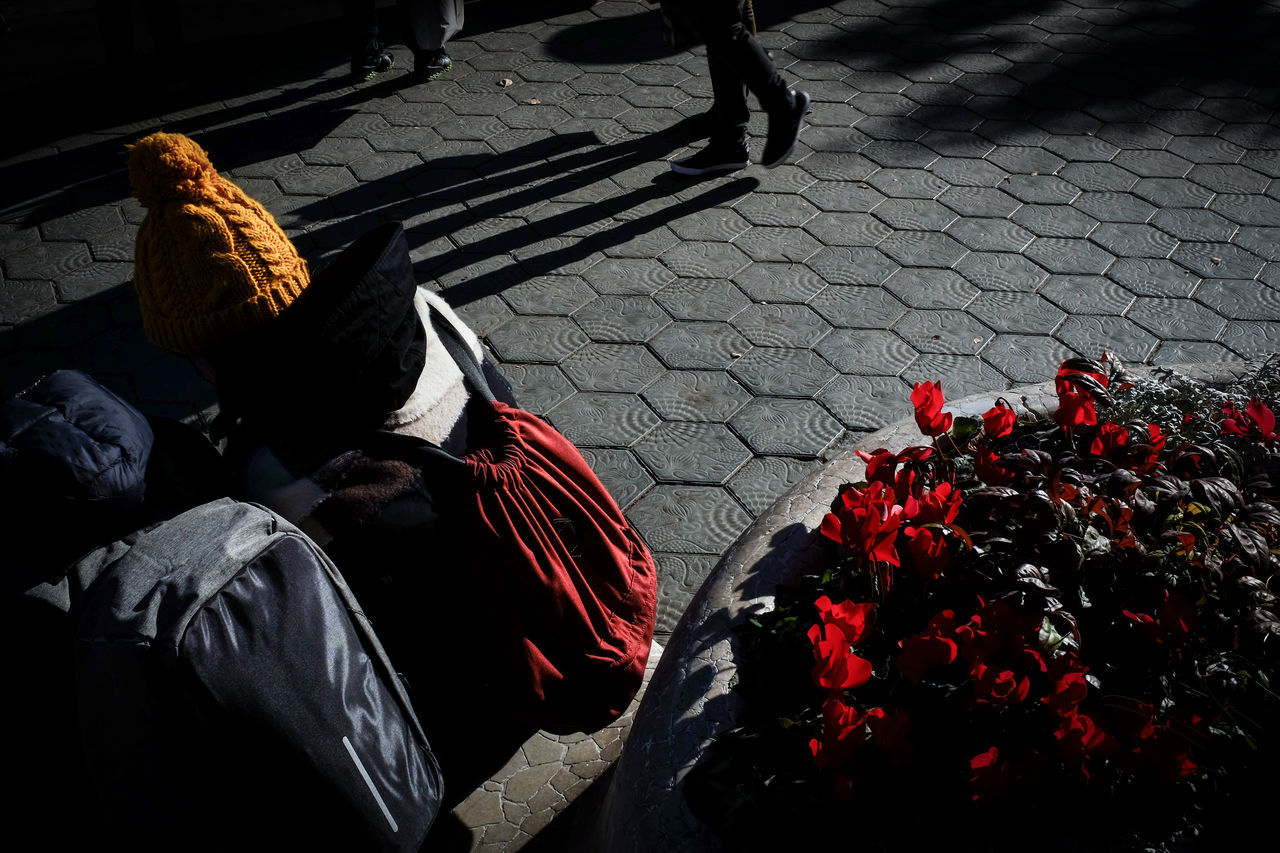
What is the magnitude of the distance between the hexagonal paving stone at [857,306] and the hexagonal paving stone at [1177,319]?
2.96 ft

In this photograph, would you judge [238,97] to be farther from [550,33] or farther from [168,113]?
[550,33]

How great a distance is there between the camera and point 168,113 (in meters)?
5.62

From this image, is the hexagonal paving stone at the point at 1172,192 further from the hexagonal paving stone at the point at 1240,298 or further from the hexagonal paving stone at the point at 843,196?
the hexagonal paving stone at the point at 843,196

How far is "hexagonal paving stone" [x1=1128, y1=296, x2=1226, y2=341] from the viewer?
354 cm

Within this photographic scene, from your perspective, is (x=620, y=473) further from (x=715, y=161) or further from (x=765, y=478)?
(x=715, y=161)

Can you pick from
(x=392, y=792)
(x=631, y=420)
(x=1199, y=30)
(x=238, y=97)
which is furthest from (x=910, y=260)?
(x=238, y=97)

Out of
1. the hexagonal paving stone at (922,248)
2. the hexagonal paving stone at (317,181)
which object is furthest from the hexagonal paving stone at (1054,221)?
the hexagonal paving stone at (317,181)

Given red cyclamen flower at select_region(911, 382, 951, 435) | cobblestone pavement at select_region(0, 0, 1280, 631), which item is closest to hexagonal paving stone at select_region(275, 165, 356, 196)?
cobblestone pavement at select_region(0, 0, 1280, 631)

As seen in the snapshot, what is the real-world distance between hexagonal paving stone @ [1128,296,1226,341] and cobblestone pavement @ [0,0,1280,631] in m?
0.01

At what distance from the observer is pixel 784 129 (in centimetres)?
445

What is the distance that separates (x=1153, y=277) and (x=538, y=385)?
253 cm

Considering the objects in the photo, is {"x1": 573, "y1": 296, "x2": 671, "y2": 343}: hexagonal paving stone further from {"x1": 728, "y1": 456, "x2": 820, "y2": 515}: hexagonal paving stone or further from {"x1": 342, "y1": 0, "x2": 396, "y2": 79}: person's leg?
{"x1": 342, "y1": 0, "x2": 396, "y2": 79}: person's leg

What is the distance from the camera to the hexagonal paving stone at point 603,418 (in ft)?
10.6

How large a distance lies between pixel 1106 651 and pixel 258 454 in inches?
58.0
